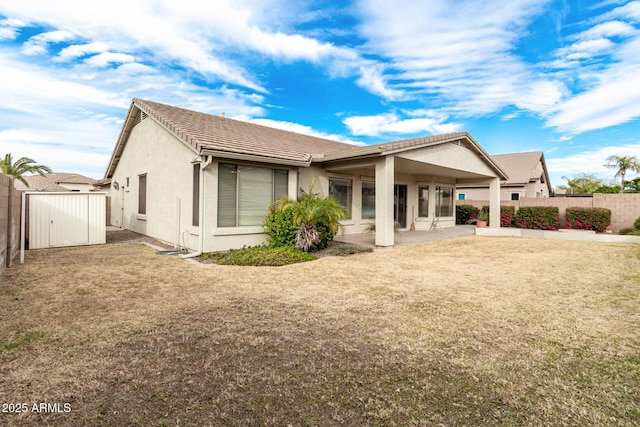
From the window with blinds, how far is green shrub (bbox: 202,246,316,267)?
99cm

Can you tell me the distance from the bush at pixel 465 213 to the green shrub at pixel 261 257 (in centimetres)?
1677

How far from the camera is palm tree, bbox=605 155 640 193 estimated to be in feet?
97.7

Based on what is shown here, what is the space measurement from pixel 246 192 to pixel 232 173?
0.73 meters

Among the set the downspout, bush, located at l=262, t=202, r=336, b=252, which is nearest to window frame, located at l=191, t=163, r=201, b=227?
the downspout

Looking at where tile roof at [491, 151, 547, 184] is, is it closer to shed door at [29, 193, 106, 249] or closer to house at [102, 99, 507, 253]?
house at [102, 99, 507, 253]

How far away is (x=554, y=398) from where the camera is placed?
Result: 2.51m

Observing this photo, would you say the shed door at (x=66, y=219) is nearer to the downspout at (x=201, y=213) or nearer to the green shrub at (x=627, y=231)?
the downspout at (x=201, y=213)

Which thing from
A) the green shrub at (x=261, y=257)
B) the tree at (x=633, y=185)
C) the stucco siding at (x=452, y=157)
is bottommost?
the green shrub at (x=261, y=257)

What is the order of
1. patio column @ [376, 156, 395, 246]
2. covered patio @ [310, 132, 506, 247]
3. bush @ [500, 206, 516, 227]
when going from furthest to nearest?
bush @ [500, 206, 516, 227] < covered patio @ [310, 132, 506, 247] < patio column @ [376, 156, 395, 246]

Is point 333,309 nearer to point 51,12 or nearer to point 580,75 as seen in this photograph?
point 51,12

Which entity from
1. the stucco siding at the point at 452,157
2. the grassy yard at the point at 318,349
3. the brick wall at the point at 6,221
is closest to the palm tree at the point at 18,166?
the brick wall at the point at 6,221

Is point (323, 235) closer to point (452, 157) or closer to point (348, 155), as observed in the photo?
point (348, 155)

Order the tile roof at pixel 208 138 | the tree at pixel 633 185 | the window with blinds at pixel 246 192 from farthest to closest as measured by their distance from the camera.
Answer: the tree at pixel 633 185
the window with blinds at pixel 246 192
the tile roof at pixel 208 138

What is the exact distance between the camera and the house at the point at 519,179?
2755cm
